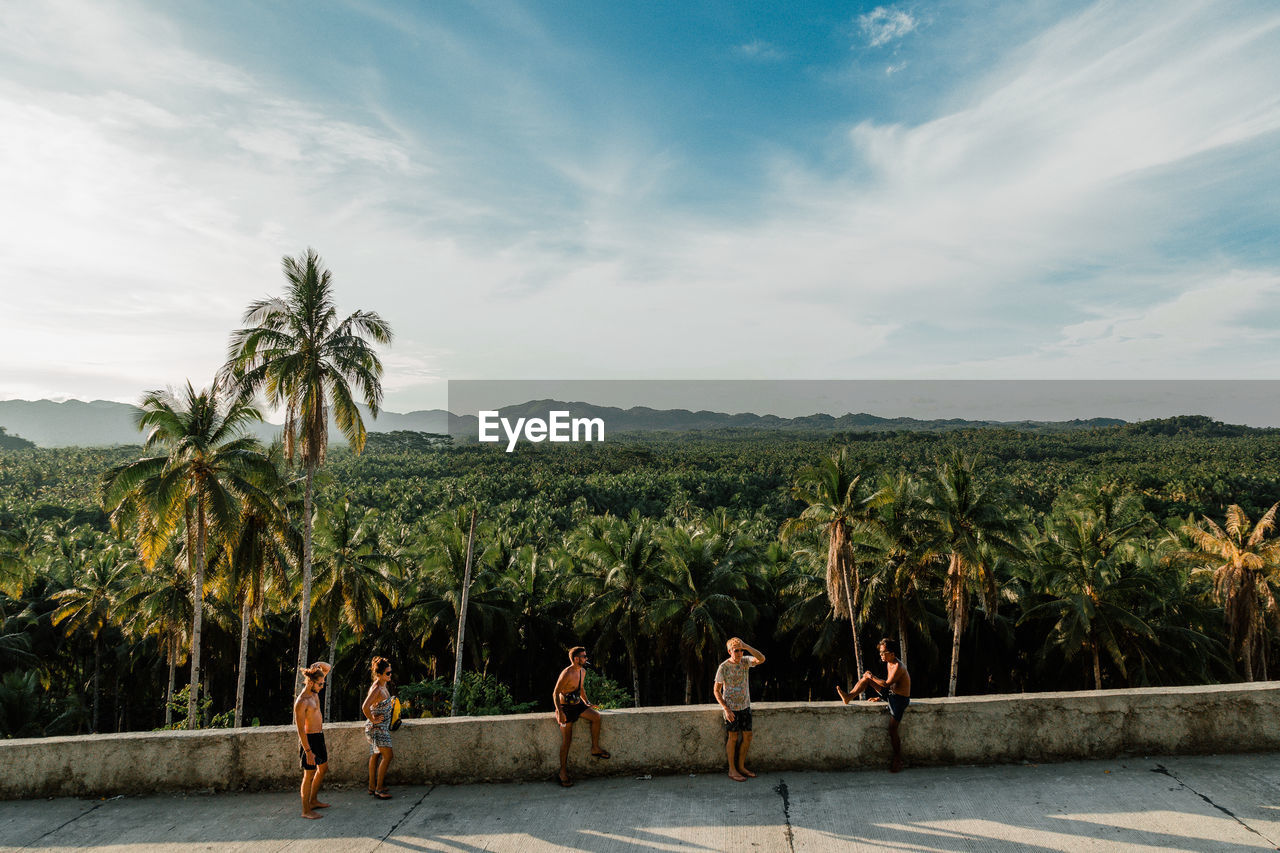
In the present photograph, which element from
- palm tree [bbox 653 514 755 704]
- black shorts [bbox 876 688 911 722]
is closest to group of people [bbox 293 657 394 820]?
black shorts [bbox 876 688 911 722]

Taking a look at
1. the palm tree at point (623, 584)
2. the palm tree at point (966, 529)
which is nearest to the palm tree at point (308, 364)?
the palm tree at point (623, 584)

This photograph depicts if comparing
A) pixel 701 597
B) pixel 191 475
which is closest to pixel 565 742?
pixel 191 475

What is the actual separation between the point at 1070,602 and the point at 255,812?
2946 cm

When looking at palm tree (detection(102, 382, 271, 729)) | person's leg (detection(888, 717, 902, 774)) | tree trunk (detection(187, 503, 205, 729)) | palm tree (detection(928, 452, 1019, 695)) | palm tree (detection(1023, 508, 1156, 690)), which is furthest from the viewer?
palm tree (detection(1023, 508, 1156, 690))

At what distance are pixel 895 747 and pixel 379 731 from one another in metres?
4.69

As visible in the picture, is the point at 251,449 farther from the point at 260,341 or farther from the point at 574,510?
the point at 574,510

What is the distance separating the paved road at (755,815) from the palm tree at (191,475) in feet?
48.9

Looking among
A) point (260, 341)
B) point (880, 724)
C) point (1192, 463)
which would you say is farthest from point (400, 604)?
point (1192, 463)

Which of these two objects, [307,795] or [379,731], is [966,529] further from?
[307,795]

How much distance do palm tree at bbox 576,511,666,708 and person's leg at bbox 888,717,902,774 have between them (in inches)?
915

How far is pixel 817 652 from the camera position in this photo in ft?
100

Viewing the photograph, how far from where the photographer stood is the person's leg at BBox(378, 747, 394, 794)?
668 cm

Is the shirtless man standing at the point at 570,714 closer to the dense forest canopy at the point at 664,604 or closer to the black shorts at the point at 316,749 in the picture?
the black shorts at the point at 316,749

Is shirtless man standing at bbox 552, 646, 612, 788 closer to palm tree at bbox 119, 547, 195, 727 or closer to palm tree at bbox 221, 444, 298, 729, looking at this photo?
palm tree at bbox 221, 444, 298, 729
